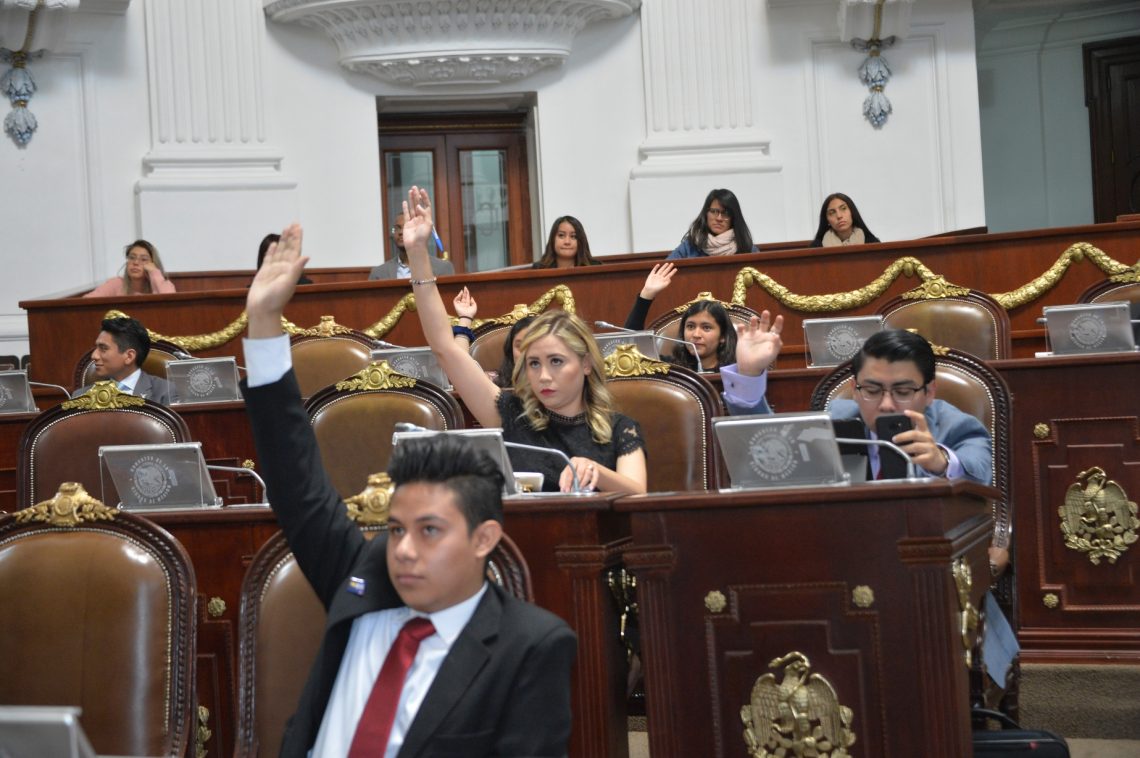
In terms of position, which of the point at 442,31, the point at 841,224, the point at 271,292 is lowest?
the point at 271,292

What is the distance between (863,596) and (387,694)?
31.7 inches

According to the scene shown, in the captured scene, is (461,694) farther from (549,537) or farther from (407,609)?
(549,537)

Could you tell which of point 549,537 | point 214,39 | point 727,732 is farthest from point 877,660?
point 214,39

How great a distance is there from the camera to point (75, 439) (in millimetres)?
4020

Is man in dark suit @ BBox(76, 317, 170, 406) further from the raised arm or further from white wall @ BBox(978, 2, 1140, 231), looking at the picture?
white wall @ BBox(978, 2, 1140, 231)

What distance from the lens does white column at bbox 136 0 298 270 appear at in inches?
355

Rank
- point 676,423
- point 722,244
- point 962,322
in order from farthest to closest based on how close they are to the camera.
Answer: point 722,244
point 962,322
point 676,423

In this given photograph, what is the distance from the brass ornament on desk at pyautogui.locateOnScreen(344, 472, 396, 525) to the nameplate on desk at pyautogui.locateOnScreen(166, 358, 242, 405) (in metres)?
2.82

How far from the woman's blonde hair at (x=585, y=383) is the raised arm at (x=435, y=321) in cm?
9

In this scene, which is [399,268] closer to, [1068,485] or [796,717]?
[1068,485]

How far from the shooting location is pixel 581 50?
31.9ft

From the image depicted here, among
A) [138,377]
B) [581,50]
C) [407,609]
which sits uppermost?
[581,50]

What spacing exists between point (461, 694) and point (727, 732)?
0.65 m

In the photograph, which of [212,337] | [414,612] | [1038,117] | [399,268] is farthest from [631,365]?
[1038,117]
